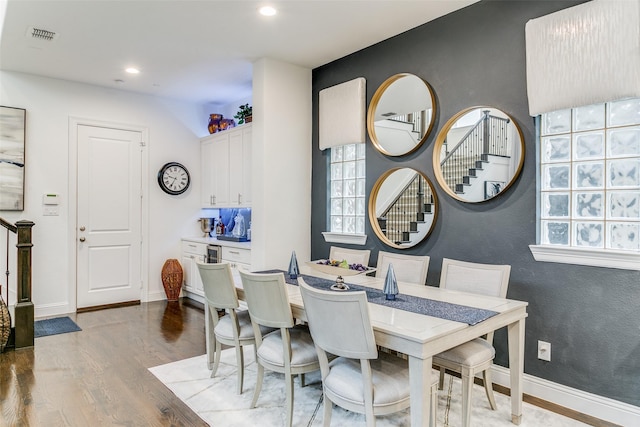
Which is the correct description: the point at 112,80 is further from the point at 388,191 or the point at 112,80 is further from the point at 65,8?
the point at 388,191

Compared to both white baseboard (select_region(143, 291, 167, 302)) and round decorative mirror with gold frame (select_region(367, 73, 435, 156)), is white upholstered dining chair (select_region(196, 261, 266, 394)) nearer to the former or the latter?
round decorative mirror with gold frame (select_region(367, 73, 435, 156))

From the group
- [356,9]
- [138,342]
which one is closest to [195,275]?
[138,342]

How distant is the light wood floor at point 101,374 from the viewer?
2.54 m

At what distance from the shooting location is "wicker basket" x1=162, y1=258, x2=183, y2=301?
5.61 metres

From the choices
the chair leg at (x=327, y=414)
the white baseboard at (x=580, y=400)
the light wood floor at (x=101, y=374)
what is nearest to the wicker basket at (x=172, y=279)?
the light wood floor at (x=101, y=374)

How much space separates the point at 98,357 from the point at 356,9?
11.8 feet

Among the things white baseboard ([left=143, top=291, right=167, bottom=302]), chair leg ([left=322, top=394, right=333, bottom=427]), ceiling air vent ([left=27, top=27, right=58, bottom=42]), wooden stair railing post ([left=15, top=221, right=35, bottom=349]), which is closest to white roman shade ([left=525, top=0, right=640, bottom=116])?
chair leg ([left=322, top=394, right=333, bottom=427])

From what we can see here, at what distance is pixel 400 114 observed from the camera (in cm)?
374

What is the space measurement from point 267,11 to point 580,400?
353 cm

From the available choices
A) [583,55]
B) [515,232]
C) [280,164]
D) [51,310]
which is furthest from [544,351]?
[51,310]

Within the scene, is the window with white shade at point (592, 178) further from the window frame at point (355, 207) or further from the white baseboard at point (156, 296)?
the white baseboard at point (156, 296)

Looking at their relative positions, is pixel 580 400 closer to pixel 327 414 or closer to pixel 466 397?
pixel 466 397

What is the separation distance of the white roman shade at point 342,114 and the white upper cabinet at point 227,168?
112cm

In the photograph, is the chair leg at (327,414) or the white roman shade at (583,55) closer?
the chair leg at (327,414)
